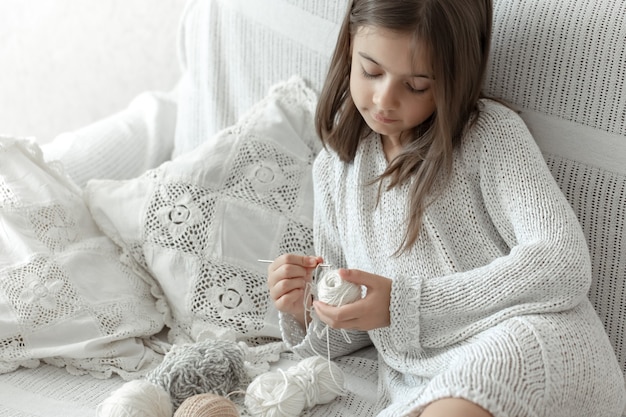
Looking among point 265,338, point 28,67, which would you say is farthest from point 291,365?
point 28,67

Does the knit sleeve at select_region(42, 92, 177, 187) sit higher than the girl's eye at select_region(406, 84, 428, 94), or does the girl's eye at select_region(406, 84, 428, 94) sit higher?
the girl's eye at select_region(406, 84, 428, 94)

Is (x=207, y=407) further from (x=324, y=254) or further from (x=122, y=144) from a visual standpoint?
(x=122, y=144)

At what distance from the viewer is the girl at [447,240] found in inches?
40.8

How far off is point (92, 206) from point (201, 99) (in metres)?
0.38

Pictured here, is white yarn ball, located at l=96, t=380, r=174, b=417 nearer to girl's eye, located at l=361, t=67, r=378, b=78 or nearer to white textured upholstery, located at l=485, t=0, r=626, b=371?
girl's eye, located at l=361, t=67, r=378, b=78

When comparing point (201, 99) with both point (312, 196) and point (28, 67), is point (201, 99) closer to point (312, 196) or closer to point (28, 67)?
point (312, 196)

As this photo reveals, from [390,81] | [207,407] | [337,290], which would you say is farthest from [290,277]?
[390,81]

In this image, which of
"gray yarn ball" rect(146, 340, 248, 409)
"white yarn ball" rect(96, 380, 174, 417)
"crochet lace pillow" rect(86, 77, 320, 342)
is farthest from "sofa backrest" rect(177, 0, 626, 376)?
"white yarn ball" rect(96, 380, 174, 417)

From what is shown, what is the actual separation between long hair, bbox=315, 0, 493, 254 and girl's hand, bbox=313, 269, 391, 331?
13 centimetres

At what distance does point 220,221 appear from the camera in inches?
57.0

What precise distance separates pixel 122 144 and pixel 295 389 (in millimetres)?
773

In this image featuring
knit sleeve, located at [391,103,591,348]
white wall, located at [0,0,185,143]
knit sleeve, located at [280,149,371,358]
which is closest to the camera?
knit sleeve, located at [391,103,591,348]

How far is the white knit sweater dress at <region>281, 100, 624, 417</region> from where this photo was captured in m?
1.01

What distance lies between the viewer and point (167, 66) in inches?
87.8
